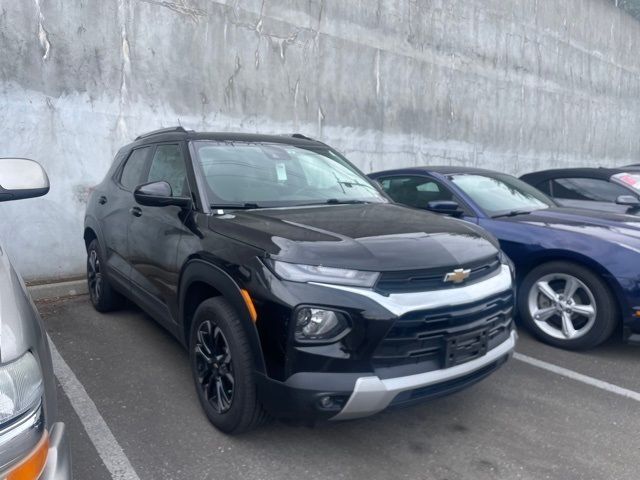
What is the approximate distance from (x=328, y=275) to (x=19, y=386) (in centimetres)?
140

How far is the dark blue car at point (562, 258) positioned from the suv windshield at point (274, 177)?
3.91 ft

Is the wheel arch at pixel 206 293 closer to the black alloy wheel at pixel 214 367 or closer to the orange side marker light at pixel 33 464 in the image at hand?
the black alloy wheel at pixel 214 367

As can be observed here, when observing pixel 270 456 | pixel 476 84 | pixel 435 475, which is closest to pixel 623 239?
pixel 435 475

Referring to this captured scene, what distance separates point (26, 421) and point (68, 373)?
2.57 m

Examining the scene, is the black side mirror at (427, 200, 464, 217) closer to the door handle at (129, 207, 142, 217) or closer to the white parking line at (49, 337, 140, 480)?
the door handle at (129, 207, 142, 217)

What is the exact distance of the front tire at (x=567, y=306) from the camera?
4.15m

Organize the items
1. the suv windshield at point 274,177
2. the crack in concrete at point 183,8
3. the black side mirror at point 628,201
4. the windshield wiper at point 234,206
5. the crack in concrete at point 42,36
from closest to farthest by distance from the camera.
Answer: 1. the windshield wiper at point 234,206
2. the suv windshield at point 274,177
3. the crack in concrete at point 42,36
4. the black side mirror at point 628,201
5. the crack in concrete at point 183,8

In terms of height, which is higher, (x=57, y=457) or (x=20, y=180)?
(x=20, y=180)

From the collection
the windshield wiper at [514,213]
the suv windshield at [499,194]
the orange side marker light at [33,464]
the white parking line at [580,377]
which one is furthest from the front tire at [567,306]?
the orange side marker light at [33,464]

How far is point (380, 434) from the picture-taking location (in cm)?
307

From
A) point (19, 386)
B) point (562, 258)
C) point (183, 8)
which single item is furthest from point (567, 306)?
point (183, 8)

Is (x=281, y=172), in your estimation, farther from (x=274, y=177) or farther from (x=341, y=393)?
(x=341, y=393)

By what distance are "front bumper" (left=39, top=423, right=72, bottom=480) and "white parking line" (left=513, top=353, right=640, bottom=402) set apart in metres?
3.43

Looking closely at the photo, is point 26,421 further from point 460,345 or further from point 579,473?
point 579,473
